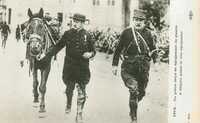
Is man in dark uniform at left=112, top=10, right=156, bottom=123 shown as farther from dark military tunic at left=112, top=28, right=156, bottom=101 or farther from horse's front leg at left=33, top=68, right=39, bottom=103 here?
horse's front leg at left=33, top=68, right=39, bottom=103

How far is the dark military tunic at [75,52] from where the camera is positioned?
423mm

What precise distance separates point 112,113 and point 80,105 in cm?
4

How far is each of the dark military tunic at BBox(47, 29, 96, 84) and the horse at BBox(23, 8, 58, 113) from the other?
0.01m

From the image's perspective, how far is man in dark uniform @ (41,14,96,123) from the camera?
422 millimetres

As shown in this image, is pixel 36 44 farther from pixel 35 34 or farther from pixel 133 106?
pixel 133 106

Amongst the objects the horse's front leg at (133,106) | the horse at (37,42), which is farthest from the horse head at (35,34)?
the horse's front leg at (133,106)

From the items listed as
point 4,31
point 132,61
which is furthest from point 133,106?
point 4,31

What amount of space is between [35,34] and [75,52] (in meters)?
0.06

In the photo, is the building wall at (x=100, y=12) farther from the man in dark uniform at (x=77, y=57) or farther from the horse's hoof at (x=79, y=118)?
the horse's hoof at (x=79, y=118)

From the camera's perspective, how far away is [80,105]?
422 millimetres

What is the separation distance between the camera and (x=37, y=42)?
1.39 feet

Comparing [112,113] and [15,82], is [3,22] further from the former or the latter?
[112,113]

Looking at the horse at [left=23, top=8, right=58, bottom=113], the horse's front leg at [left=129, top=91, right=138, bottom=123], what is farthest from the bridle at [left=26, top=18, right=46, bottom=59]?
the horse's front leg at [left=129, top=91, right=138, bottom=123]

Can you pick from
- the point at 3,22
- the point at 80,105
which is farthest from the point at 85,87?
the point at 3,22
